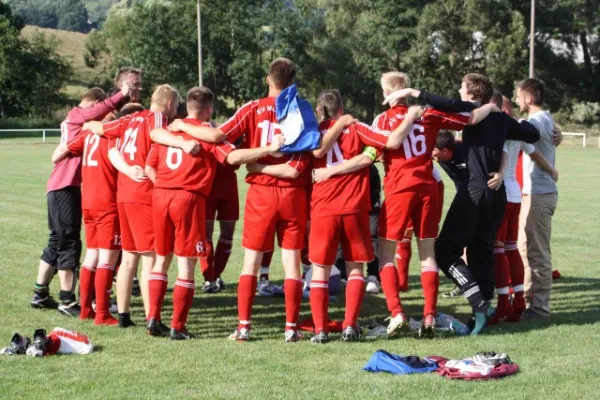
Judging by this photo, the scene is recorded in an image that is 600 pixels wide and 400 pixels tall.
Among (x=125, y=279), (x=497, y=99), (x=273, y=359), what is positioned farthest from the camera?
(x=497, y=99)

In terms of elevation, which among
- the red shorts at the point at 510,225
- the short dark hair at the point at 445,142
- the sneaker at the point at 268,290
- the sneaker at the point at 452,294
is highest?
the short dark hair at the point at 445,142

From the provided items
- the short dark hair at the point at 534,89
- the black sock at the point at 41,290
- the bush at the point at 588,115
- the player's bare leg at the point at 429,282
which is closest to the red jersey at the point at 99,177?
the black sock at the point at 41,290

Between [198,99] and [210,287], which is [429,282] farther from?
[210,287]

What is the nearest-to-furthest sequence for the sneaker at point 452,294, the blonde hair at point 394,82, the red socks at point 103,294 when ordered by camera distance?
the blonde hair at point 394,82, the red socks at point 103,294, the sneaker at point 452,294

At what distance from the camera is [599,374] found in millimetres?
6133

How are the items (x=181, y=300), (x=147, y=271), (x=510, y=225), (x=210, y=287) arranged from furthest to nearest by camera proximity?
(x=210, y=287) → (x=510, y=225) → (x=147, y=271) → (x=181, y=300)

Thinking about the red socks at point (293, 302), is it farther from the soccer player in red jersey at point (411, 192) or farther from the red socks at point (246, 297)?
the soccer player in red jersey at point (411, 192)

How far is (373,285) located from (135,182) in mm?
3423

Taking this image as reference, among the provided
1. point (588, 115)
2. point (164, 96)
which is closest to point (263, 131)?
point (164, 96)

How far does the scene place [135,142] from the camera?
7.55 meters

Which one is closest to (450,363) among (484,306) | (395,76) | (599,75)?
(484,306)

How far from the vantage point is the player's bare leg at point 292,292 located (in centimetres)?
723

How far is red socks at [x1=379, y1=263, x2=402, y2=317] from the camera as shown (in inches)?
294

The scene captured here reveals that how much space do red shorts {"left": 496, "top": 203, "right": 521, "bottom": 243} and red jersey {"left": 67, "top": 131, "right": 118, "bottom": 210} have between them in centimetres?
381
